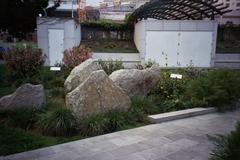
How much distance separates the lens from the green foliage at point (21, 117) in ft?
19.9

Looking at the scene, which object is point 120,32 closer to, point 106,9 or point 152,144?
point 106,9

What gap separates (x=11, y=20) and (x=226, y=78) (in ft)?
41.5

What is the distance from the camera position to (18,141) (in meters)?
5.22

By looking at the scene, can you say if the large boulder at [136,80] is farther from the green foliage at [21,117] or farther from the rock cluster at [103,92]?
the green foliage at [21,117]

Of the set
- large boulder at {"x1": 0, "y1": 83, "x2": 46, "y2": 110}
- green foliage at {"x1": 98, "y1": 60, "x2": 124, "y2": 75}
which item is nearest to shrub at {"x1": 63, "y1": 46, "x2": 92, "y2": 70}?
green foliage at {"x1": 98, "y1": 60, "x2": 124, "y2": 75}

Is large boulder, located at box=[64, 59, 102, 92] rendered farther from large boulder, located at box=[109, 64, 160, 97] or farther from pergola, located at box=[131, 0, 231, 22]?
pergola, located at box=[131, 0, 231, 22]

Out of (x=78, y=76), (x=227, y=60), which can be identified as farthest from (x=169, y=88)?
(x=227, y=60)

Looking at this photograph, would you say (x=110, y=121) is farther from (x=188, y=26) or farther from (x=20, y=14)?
(x=188, y=26)

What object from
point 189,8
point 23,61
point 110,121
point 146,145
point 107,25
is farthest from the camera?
point 107,25

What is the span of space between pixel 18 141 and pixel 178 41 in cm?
1331

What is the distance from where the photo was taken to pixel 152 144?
5.18 metres

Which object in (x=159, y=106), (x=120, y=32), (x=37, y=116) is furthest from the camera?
(x=120, y=32)

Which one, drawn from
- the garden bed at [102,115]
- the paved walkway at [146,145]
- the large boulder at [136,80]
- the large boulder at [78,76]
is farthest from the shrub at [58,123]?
the large boulder at [78,76]

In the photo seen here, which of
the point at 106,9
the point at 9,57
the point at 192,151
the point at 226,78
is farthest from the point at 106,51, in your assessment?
the point at 106,9
